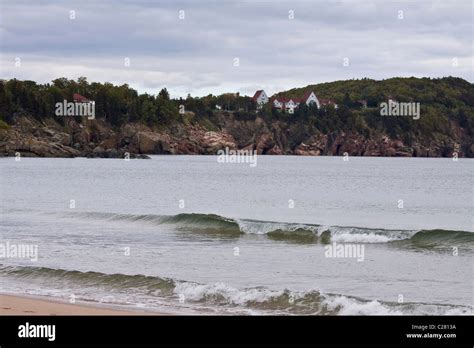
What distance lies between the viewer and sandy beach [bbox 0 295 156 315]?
15.6m

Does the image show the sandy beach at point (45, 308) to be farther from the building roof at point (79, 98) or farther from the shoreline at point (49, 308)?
the building roof at point (79, 98)

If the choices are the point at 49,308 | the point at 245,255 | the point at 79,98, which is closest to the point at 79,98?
the point at 79,98

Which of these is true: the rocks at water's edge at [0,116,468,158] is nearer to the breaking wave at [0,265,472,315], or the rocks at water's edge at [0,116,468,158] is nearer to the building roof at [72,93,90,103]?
the building roof at [72,93,90,103]

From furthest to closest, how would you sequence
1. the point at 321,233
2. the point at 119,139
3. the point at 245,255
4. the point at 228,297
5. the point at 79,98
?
the point at 79,98 < the point at 119,139 < the point at 321,233 < the point at 245,255 < the point at 228,297

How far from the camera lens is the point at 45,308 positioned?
1614cm

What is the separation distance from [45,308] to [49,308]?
78mm

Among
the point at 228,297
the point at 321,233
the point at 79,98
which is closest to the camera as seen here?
the point at 228,297

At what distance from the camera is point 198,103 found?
198 metres

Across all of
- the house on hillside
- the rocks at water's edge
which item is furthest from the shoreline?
the house on hillside

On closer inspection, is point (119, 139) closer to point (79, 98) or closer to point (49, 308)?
point (79, 98)

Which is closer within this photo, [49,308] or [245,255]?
[49,308]
